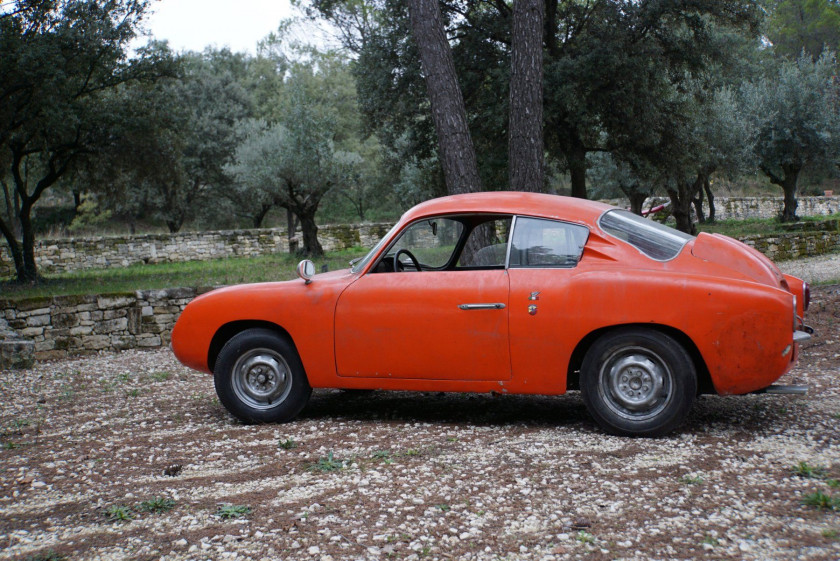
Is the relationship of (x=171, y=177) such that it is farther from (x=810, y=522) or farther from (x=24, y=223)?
(x=810, y=522)

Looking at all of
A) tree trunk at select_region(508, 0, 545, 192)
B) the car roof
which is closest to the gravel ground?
the car roof

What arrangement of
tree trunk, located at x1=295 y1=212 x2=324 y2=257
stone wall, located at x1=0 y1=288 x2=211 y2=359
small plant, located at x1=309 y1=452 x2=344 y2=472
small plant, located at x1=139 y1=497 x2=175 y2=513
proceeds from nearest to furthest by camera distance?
small plant, located at x1=139 y1=497 x2=175 y2=513 → small plant, located at x1=309 y1=452 x2=344 y2=472 → stone wall, located at x1=0 y1=288 x2=211 y2=359 → tree trunk, located at x1=295 y1=212 x2=324 y2=257

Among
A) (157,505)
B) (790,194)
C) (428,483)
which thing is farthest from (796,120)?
(157,505)

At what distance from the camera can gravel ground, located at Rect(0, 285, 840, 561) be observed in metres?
2.98

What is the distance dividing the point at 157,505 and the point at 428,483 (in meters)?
1.38

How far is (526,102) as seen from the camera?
885cm

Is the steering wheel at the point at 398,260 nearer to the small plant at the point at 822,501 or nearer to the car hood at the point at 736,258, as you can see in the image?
the car hood at the point at 736,258

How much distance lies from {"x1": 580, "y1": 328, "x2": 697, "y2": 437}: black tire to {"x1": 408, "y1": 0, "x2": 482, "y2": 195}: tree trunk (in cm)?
467

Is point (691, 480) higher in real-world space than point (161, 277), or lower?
lower

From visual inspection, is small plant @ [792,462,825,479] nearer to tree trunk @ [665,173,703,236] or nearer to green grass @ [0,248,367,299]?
green grass @ [0,248,367,299]

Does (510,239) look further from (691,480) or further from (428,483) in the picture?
(691,480)

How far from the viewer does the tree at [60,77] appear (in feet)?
50.3

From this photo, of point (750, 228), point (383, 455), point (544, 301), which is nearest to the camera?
point (383, 455)

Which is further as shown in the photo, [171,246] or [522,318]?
[171,246]
